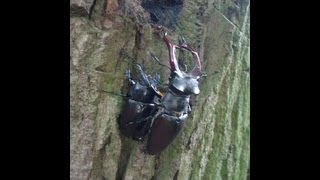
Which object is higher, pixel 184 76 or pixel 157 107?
pixel 184 76

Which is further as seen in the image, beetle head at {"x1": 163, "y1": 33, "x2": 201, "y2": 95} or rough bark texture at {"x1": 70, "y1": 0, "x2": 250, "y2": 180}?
beetle head at {"x1": 163, "y1": 33, "x2": 201, "y2": 95}

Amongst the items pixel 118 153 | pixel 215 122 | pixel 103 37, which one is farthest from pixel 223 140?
pixel 103 37

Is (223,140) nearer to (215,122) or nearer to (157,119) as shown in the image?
(215,122)

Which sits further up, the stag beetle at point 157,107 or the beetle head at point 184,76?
the beetle head at point 184,76

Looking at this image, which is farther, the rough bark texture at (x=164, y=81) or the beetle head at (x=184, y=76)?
the beetle head at (x=184, y=76)
